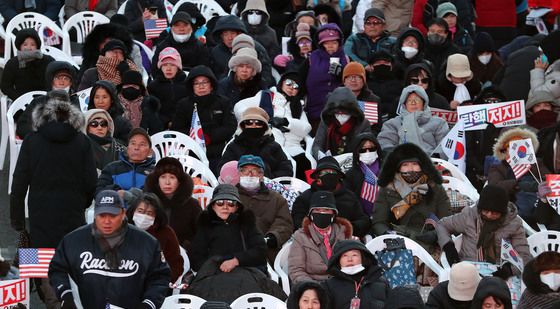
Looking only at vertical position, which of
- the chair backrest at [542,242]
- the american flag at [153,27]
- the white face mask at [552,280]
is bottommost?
the white face mask at [552,280]

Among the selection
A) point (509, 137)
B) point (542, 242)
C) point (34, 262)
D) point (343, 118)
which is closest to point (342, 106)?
point (343, 118)

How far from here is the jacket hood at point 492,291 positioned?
13.5 m

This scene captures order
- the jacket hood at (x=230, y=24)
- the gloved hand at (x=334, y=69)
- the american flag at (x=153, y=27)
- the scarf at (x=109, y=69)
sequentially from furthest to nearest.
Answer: the american flag at (x=153, y=27)
the jacket hood at (x=230, y=24)
the gloved hand at (x=334, y=69)
the scarf at (x=109, y=69)

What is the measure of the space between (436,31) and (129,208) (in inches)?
270

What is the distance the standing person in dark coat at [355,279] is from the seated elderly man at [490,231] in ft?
4.74

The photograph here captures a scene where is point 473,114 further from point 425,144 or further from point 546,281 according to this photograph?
point 546,281

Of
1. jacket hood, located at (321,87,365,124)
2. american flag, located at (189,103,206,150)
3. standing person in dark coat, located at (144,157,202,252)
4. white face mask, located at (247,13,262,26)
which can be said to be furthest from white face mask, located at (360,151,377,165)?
white face mask, located at (247,13,262,26)

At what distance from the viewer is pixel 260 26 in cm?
2083

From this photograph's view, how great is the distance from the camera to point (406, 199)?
51.3ft

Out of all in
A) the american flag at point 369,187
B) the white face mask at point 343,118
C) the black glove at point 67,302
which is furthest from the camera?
the white face mask at point 343,118

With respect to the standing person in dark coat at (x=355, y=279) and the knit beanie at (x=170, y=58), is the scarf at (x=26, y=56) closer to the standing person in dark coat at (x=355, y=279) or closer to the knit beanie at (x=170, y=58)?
the knit beanie at (x=170, y=58)

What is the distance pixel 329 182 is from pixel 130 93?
2.92 meters

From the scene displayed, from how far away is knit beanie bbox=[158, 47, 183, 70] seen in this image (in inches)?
732

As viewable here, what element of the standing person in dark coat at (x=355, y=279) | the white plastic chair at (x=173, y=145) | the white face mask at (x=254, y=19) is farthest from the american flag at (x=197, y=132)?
the standing person in dark coat at (x=355, y=279)
